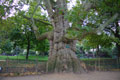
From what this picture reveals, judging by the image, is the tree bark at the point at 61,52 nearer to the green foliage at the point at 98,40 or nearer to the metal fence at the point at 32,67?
the metal fence at the point at 32,67

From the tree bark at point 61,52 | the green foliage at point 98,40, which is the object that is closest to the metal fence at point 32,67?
the tree bark at point 61,52

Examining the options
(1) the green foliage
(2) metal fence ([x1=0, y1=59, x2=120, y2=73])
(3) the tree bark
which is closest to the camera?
(2) metal fence ([x1=0, y1=59, x2=120, y2=73])

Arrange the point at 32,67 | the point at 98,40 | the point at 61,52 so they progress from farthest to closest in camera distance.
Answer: the point at 98,40, the point at 32,67, the point at 61,52

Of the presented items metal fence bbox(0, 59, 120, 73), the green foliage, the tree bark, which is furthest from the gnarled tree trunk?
the green foliage

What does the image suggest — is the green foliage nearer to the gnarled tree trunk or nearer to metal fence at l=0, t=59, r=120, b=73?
metal fence at l=0, t=59, r=120, b=73

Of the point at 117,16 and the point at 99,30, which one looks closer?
the point at 117,16

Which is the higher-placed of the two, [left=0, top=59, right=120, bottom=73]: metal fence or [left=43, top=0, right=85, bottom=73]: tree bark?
[left=43, top=0, right=85, bottom=73]: tree bark

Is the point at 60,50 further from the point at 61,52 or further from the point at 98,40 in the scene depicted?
the point at 98,40

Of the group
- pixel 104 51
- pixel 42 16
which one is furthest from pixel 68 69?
pixel 104 51

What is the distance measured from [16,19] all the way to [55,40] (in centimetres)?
472

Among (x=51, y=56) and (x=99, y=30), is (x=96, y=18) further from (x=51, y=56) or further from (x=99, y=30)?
(x=51, y=56)

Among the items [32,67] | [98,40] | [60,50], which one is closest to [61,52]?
[60,50]

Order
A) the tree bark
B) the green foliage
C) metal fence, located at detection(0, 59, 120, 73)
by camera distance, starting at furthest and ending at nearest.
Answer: the green foliage → the tree bark → metal fence, located at detection(0, 59, 120, 73)

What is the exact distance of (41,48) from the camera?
19.2 m
